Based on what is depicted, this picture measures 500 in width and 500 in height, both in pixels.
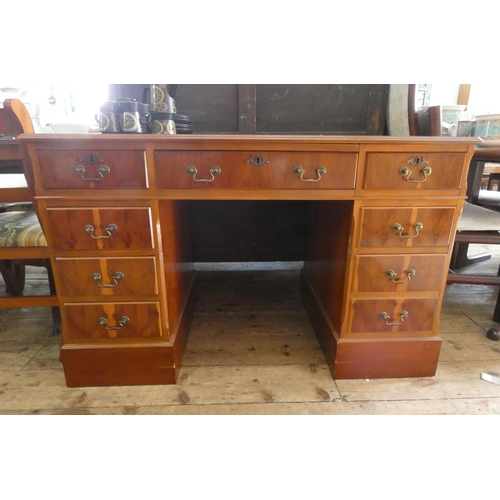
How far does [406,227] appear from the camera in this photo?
39.1 inches

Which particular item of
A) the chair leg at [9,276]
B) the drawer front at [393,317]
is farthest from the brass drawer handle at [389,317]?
the chair leg at [9,276]

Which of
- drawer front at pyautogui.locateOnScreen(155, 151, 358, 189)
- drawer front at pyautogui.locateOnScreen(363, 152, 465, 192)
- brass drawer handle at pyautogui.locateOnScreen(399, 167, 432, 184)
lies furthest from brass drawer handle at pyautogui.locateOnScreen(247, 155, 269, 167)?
brass drawer handle at pyautogui.locateOnScreen(399, 167, 432, 184)

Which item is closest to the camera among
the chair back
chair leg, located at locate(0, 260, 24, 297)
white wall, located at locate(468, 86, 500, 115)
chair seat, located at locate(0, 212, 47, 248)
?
the chair back

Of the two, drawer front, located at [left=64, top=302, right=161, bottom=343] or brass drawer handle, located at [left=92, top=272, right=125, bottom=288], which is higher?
brass drawer handle, located at [left=92, top=272, right=125, bottom=288]

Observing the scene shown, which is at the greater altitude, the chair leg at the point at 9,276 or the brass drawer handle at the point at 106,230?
the brass drawer handle at the point at 106,230

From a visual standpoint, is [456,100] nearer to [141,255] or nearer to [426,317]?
[426,317]

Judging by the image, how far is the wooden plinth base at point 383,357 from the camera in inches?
43.3

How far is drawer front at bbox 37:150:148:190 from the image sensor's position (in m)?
0.90

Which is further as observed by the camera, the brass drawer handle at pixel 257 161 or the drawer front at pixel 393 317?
the drawer front at pixel 393 317

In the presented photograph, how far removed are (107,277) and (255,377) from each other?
0.62 metres

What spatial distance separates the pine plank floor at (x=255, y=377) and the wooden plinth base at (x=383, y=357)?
0.11 ft

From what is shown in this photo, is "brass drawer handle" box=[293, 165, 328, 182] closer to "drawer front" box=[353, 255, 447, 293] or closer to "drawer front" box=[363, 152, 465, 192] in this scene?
"drawer front" box=[363, 152, 465, 192]

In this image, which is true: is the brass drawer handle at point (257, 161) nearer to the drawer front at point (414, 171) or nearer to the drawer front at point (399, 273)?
the drawer front at point (414, 171)

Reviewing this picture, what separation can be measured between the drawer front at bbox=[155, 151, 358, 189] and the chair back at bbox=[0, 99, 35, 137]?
400 mm
